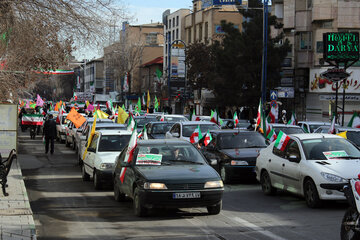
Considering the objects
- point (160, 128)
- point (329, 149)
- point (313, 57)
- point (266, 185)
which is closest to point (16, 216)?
point (266, 185)

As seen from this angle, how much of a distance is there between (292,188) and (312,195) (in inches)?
38.8

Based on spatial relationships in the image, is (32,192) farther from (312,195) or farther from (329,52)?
(329,52)

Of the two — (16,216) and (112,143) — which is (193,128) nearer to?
(112,143)

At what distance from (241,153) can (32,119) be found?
962 inches

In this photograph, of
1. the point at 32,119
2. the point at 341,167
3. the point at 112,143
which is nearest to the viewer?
the point at 341,167

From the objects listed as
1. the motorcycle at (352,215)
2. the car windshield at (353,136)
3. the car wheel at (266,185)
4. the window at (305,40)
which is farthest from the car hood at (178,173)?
the window at (305,40)

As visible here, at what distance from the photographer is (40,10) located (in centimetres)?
1293

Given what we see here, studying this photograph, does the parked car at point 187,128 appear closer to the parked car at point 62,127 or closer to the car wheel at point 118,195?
the car wheel at point 118,195

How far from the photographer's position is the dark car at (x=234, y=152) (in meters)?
16.7

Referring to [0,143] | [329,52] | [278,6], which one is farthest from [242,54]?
[0,143]

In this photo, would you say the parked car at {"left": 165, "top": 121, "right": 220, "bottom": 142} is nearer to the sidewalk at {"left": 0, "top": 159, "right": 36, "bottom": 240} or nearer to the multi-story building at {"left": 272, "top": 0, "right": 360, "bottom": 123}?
the sidewalk at {"left": 0, "top": 159, "right": 36, "bottom": 240}

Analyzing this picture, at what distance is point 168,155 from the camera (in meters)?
12.4

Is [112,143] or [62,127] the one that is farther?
[62,127]

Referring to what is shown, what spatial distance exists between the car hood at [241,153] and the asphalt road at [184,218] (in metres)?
0.92
